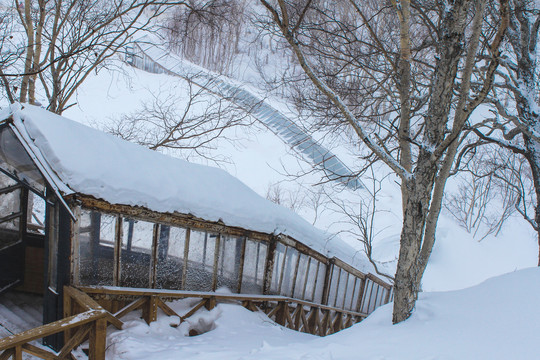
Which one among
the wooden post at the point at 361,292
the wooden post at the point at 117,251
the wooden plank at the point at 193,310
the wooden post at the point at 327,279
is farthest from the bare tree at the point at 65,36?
the wooden post at the point at 361,292

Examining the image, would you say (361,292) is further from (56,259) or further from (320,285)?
(56,259)

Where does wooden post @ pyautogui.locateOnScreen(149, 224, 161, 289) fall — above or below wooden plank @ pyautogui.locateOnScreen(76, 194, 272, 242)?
below

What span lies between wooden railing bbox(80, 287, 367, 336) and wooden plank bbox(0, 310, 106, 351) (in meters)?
1.18

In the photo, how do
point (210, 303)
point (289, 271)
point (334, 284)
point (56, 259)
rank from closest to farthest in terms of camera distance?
1. point (56, 259)
2. point (210, 303)
3. point (289, 271)
4. point (334, 284)

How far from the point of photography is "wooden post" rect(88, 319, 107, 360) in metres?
4.85

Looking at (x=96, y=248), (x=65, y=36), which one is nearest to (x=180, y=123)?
(x=65, y=36)

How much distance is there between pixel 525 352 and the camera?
3570 millimetres

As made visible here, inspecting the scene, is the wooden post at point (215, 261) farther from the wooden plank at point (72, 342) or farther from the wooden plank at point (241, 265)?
the wooden plank at point (72, 342)

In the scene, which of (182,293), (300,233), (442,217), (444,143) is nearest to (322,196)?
(442,217)

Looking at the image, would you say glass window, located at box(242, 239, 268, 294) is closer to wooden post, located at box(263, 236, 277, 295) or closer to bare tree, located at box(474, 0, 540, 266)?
wooden post, located at box(263, 236, 277, 295)

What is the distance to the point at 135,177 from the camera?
6.37 m

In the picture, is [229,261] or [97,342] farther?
[229,261]

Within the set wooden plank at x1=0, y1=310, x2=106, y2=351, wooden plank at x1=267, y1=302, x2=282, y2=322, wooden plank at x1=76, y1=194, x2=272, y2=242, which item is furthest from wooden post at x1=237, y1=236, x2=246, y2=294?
wooden plank at x1=0, y1=310, x2=106, y2=351

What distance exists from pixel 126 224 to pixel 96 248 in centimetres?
56
